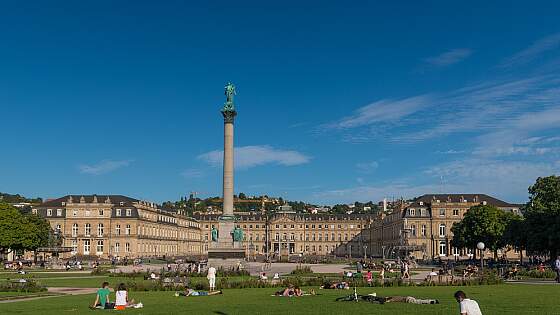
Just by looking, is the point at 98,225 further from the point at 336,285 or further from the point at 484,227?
the point at 336,285

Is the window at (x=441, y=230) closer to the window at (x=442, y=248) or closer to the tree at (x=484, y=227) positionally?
the window at (x=442, y=248)

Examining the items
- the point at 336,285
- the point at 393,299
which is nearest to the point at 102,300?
the point at 393,299

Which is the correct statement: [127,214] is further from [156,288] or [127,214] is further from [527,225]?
[156,288]

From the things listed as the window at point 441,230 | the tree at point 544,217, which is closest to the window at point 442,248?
the window at point 441,230

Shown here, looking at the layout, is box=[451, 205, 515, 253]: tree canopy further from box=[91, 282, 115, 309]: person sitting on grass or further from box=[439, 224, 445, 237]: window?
box=[91, 282, 115, 309]: person sitting on grass

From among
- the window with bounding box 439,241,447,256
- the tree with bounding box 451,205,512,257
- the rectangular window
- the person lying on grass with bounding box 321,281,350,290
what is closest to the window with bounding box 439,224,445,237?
the window with bounding box 439,241,447,256

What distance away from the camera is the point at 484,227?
108 meters

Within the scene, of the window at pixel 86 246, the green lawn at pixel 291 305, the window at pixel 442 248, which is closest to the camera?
the green lawn at pixel 291 305

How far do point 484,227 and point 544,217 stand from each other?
28594mm

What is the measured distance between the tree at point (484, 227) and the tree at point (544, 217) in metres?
9.75

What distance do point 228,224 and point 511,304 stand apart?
2314 inches

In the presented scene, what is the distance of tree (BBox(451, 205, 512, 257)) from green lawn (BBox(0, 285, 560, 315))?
7396 centimetres

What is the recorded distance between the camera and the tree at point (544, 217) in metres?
76.2

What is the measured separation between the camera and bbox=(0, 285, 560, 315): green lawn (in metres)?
26.4
